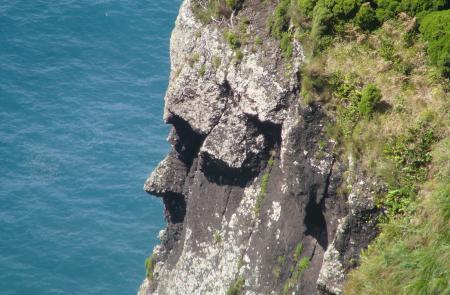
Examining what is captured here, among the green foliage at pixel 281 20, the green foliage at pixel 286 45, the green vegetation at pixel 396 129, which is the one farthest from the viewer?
the green foliage at pixel 281 20

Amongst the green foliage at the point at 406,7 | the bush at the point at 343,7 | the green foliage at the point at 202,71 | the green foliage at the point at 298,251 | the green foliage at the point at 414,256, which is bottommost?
the green foliage at the point at 298,251

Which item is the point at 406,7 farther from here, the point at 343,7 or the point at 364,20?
the point at 343,7

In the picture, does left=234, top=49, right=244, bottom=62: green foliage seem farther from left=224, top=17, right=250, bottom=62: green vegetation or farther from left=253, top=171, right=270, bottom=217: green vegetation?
left=253, top=171, right=270, bottom=217: green vegetation

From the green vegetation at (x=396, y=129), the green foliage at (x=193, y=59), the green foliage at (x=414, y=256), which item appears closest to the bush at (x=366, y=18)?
the green vegetation at (x=396, y=129)

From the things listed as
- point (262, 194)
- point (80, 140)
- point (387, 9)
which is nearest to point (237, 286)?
point (262, 194)

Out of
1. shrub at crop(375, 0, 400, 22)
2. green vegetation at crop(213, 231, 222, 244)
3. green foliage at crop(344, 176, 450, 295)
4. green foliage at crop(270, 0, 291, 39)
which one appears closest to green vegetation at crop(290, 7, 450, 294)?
green foliage at crop(344, 176, 450, 295)

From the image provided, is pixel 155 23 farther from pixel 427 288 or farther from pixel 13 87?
pixel 427 288

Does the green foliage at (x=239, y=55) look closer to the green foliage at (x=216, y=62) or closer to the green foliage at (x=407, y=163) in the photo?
the green foliage at (x=216, y=62)
